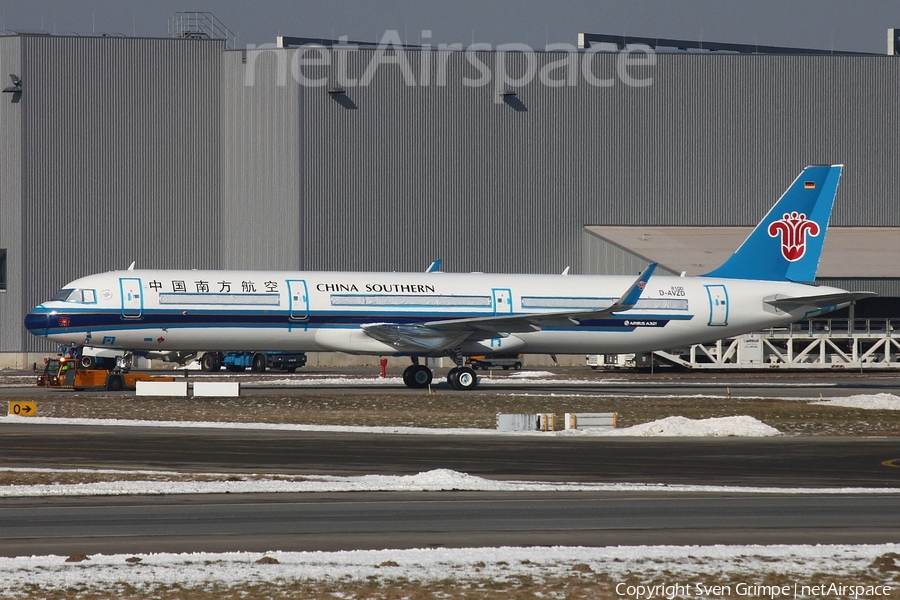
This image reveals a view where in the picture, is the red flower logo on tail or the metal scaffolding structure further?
the metal scaffolding structure

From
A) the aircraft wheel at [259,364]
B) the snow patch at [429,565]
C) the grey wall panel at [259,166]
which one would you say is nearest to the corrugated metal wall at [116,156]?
the grey wall panel at [259,166]

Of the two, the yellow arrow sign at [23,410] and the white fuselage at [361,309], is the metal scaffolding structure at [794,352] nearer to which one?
the white fuselage at [361,309]

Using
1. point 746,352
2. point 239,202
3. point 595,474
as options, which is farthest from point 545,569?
point 239,202

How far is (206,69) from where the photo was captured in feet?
246

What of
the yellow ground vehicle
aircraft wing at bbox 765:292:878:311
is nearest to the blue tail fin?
aircraft wing at bbox 765:292:878:311

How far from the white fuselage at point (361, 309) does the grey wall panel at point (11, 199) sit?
105 feet

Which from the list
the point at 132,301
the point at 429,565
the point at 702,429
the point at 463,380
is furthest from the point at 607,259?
the point at 429,565

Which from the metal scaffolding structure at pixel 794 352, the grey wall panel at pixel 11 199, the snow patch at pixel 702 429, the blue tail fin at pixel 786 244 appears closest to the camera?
the snow patch at pixel 702 429

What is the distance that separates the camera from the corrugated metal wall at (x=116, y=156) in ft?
236

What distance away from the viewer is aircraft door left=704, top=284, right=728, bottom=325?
A: 1881 inches

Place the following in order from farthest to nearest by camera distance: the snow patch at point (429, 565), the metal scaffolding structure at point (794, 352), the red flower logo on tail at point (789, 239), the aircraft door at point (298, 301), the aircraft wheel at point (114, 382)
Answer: the metal scaffolding structure at point (794, 352)
the red flower logo on tail at point (789, 239)
the aircraft wheel at point (114, 382)
the aircraft door at point (298, 301)
the snow patch at point (429, 565)

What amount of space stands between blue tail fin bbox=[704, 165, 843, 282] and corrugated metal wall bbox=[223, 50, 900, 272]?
26.3 m

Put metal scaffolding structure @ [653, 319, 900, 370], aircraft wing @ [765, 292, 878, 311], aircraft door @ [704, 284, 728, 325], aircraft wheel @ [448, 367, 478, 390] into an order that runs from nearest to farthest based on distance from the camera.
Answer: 1. aircraft wheel @ [448, 367, 478, 390]
2. aircraft wing @ [765, 292, 878, 311]
3. aircraft door @ [704, 284, 728, 325]
4. metal scaffolding structure @ [653, 319, 900, 370]

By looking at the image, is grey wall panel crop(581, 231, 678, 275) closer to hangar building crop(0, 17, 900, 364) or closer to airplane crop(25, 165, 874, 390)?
hangar building crop(0, 17, 900, 364)
